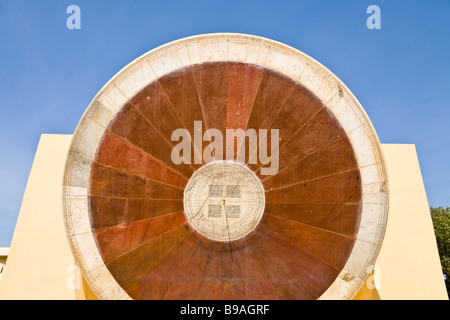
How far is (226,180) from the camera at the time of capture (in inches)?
227

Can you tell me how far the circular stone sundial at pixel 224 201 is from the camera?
571cm

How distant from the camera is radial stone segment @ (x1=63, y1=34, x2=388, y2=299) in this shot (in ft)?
18.3

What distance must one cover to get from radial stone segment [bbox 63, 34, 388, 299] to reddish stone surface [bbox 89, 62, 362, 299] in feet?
0.06

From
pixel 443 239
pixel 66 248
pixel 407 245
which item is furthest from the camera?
pixel 443 239

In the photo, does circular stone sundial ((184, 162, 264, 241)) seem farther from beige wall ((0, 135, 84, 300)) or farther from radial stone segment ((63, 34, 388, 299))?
beige wall ((0, 135, 84, 300))

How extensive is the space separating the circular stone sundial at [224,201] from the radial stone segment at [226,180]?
20 mm

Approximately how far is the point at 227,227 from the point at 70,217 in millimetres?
2957

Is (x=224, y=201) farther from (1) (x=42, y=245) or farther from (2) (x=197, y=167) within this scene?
(1) (x=42, y=245)

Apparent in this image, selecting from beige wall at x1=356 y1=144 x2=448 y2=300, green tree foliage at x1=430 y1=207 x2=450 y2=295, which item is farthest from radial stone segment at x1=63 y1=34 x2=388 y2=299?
green tree foliage at x1=430 y1=207 x2=450 y2=295

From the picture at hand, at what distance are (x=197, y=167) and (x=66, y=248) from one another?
4588mm

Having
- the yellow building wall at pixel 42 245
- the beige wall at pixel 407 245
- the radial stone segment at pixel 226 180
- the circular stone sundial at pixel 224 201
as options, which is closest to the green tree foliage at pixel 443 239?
the beige wall at pixel 407 245

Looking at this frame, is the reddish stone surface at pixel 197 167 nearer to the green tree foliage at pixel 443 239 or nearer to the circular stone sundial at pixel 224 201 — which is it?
the circular stone sundial at pixel 224 201

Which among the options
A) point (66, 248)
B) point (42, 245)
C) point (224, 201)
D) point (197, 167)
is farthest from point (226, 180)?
point (42, 245)
